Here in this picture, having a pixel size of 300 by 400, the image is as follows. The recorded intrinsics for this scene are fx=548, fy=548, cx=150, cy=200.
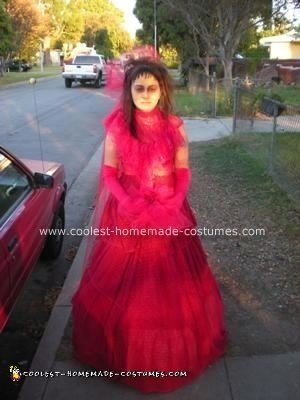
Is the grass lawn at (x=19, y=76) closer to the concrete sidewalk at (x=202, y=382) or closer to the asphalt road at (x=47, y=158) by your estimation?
the asphalt road at (x=47, y=158)

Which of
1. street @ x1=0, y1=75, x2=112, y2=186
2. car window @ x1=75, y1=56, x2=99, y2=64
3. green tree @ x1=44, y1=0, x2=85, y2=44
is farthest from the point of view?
green tree @ x1=44, y1=0, x2=85, y2=44

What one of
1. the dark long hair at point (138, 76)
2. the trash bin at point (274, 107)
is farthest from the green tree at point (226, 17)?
the dark long hair at point (138, 76)

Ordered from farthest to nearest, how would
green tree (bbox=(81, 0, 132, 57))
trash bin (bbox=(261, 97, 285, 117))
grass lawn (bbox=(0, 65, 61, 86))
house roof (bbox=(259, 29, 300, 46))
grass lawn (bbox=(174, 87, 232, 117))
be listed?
green tree (bbox=(81, 0, 132, 57))
house roof (bbox=(259, 29, 300, 46))
grass lawn (bbox=(0, 65, 61, 86))
grass lawn (bbox=(174, 87, 232, 117))
trash bin (bbox=(261, 97, 285, 117))

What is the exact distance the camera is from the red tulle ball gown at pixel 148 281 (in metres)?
2.93

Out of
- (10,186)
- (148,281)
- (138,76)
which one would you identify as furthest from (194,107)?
(148,281)

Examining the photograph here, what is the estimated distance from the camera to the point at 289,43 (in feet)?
156

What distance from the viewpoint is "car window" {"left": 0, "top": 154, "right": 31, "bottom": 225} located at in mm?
3706

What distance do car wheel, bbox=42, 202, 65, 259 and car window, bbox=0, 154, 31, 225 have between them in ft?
2.97

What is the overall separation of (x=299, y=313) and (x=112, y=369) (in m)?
1.50

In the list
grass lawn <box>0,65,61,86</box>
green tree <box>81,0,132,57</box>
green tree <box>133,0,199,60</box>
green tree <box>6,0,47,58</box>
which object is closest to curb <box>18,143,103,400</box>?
green tree <box>133,0,199,60</box>

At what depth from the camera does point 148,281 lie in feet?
9.66

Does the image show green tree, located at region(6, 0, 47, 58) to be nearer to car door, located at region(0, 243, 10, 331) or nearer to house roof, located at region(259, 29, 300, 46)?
house roof, located at region(259, 29, 300, 46)

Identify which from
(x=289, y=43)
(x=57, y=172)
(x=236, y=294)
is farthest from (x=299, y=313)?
Answer: (x=289, y=43)

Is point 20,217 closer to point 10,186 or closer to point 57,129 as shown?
point 10,186
